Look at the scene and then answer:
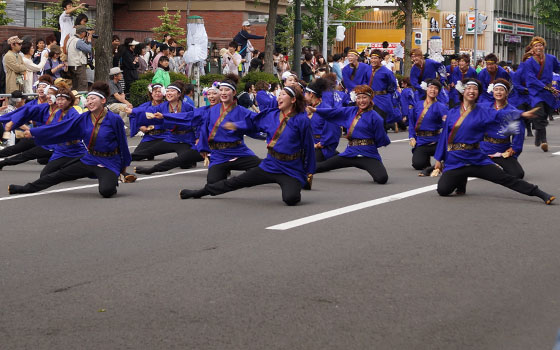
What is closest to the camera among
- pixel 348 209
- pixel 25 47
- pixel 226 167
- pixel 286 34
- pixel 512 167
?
pixel 348 209

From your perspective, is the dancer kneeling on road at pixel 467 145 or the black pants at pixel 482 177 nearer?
the black pants at pixel 482 177

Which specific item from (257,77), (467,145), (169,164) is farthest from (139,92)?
(467,145)

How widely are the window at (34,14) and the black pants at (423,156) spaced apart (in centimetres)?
2642

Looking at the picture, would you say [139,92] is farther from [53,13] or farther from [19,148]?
[53,13]

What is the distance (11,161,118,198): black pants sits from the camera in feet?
40.8

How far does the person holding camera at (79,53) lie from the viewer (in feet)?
71.7

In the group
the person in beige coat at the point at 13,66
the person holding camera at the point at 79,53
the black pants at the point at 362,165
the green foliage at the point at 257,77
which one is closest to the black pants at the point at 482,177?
the black pants at the point at 362,165

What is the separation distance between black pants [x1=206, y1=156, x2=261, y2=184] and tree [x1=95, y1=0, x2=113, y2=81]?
11264 millimetres

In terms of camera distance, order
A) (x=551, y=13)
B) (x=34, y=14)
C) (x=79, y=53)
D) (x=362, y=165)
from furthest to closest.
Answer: (x=551, y=13)
(x=34, y=14)
(x=79, y=53)
(x=362, y=165)

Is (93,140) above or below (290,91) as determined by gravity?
below

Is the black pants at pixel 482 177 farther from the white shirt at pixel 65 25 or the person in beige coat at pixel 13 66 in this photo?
the white shirt at pixel 65 25

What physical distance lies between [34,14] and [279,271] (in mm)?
33807

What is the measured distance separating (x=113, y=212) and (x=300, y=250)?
10.1 ft

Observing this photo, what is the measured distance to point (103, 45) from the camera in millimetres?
24031
